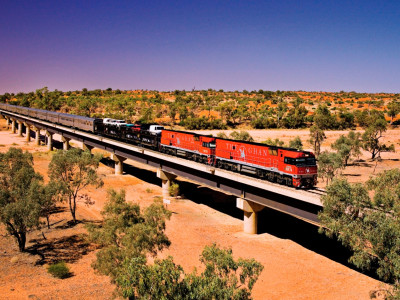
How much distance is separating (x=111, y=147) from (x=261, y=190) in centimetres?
3247

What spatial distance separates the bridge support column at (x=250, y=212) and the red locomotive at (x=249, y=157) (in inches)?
106

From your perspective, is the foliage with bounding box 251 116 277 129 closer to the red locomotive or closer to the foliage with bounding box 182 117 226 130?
the foliage with bounding box 182 117 226 130

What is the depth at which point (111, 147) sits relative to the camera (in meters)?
54.1

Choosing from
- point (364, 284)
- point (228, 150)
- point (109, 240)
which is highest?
point (228, 150)

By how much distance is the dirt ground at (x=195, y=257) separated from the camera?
20.5m

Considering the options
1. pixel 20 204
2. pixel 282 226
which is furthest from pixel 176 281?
pixel 282 226

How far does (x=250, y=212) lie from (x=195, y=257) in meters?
7.11

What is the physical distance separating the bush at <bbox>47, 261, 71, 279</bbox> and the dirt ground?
1.25 ft

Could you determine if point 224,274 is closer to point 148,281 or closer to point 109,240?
point 148,281

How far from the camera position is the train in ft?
87.5

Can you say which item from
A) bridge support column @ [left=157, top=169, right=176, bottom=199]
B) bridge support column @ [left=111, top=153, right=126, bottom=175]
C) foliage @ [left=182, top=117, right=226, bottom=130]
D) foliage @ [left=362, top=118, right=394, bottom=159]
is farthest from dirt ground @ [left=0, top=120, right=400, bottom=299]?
foliage @ [left=182, top=117, right=226, bottom=130]

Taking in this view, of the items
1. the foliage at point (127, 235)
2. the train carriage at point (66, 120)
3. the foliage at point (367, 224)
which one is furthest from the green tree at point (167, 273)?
the train carriage at point (66, 120)

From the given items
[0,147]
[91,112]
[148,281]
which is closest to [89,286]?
[148,281]

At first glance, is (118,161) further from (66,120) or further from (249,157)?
(249,157)
